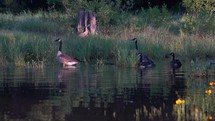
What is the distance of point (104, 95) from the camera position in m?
13.3

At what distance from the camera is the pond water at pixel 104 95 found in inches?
428

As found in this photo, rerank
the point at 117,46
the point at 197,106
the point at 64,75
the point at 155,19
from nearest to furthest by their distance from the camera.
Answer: the point at 197,106, the point at 64,75, the point at 117,46, the point at 155,19

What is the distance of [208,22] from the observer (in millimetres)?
28875

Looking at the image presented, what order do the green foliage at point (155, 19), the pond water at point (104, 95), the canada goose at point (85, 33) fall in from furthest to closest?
the green foliage at point (155, 19)
the canada goose at point (85, 33)
the pond water at point (104, 95)

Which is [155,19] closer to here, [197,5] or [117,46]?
[197,5]

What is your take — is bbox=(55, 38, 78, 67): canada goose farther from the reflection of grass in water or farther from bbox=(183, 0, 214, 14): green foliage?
bbox=(183, 0, 214, 14): green foliage

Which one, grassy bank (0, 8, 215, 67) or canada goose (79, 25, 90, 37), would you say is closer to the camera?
grassy bank (0, 8, 215, 67)

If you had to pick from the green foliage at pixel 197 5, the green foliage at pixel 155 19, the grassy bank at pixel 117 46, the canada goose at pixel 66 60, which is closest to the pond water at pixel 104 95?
the canada goose at pixel 66 60

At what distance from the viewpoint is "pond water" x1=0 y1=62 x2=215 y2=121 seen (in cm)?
1088

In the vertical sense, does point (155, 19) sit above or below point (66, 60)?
above

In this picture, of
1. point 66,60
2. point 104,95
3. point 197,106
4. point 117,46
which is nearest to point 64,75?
point 66,60

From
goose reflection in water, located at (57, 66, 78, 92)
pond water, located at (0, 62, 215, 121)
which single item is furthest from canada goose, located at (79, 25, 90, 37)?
pond water, located at (0, 62, 215, 121)

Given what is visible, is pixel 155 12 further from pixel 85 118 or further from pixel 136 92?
pixel 85 118

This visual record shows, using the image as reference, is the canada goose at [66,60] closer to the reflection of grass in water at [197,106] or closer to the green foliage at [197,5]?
the reflection of grass in water at [197,106]
